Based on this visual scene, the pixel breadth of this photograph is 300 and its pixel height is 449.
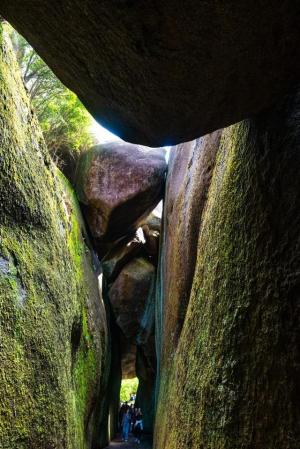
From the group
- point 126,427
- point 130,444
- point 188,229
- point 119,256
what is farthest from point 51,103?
point 126,427

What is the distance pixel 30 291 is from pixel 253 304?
101 inches

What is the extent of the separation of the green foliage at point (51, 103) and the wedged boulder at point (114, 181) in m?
1.10

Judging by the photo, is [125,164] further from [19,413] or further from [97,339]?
[19,413]

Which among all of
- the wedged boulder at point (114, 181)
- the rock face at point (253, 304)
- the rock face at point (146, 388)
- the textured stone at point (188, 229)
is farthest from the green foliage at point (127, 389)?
the rock face at point (253, 304)

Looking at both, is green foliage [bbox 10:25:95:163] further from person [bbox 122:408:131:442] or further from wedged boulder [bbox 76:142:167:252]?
person [bbox 122:408:131:442]

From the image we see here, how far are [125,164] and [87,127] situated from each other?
159cm

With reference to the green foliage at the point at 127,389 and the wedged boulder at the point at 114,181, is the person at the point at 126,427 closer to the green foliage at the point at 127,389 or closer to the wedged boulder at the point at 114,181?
the wedged boulder at the point at 114,181

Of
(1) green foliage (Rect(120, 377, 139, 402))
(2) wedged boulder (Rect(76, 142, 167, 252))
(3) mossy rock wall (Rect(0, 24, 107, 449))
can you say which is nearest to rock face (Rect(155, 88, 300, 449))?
(3) mossy rock wall (Rect(0, 24, 107, 449))

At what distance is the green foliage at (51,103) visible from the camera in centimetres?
784

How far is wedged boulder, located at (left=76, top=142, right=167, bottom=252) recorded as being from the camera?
35.7 ft

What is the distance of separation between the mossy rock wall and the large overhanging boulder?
1783 mm

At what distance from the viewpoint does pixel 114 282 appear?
14820 millimetres

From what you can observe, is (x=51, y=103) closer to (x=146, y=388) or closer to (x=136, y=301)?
(x=136, y=301)

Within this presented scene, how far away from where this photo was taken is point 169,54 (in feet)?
7.41
